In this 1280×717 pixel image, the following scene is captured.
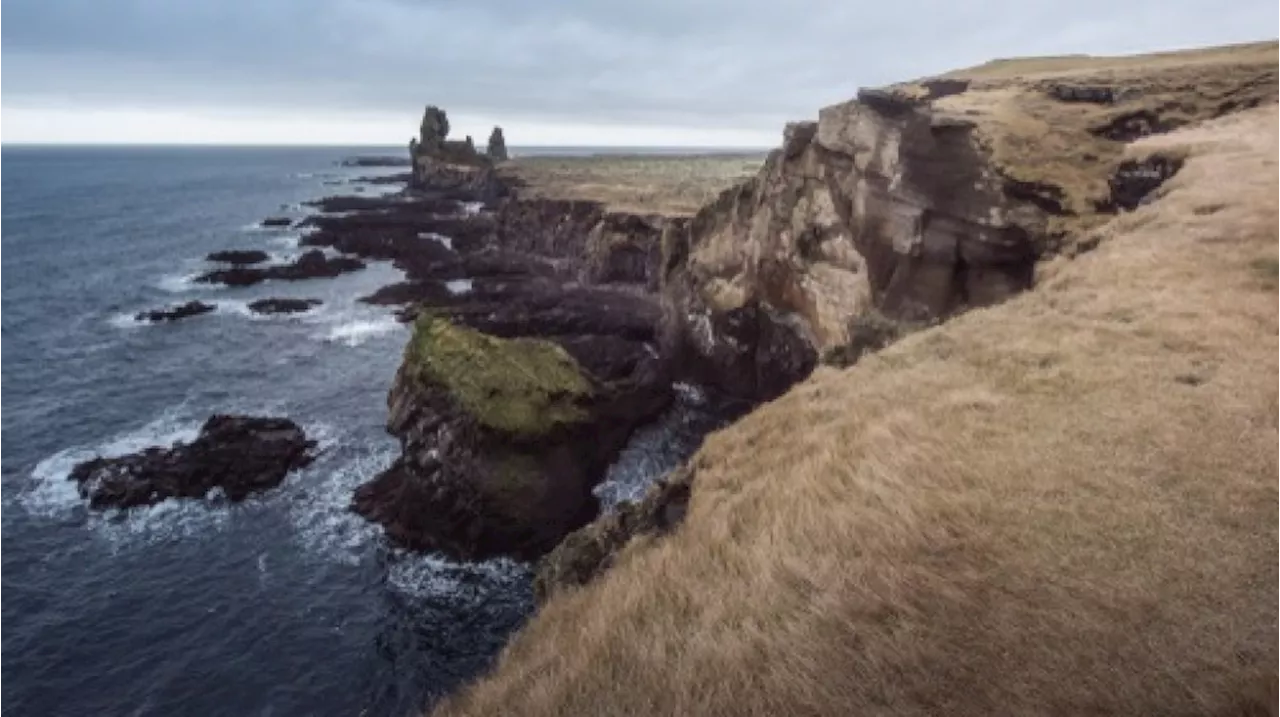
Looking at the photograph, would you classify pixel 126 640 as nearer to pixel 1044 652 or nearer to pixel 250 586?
pixel 250 586

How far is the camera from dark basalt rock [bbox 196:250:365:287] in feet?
263

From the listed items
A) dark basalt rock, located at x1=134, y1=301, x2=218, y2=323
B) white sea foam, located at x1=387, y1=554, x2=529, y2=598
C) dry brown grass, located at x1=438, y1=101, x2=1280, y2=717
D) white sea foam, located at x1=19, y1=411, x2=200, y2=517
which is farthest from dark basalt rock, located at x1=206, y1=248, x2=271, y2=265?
dry brown grass, located at x1=438, y1=101, x2=1280, y2=717

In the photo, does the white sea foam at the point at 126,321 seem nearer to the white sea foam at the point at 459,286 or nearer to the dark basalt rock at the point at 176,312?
the dark basalt rock at the point at 176,312

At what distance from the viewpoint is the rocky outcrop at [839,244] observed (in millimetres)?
29984

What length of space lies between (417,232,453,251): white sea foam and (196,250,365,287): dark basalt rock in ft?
37.9

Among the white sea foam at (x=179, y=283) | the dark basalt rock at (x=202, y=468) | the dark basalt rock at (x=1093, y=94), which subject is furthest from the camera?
the white sea foam at (x=179, y=283)

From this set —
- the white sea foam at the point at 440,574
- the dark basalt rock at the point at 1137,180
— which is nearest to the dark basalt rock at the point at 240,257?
the white sea foam at the point at 440,574

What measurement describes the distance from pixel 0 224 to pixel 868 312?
137 meters

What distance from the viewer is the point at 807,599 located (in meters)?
9.30

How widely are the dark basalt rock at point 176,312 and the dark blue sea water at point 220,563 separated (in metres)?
4.09

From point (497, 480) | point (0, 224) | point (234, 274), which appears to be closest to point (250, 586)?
point (497, 480)

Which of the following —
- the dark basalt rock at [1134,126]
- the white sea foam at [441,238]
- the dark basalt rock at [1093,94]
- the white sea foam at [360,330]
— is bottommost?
the white sea foam at [360,330]

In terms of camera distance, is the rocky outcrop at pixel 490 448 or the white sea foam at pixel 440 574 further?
the rocky outcrop at pixel 490 448

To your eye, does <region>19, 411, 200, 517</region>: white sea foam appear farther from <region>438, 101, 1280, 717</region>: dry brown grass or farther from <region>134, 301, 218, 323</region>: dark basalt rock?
<region>438, 101, 1280, 717</region>: dry brown grass
